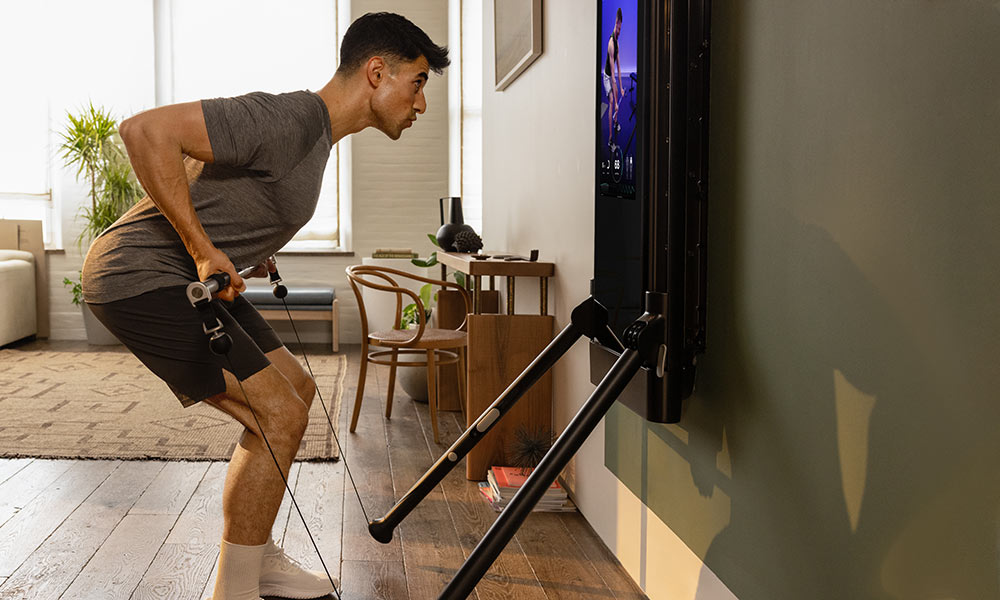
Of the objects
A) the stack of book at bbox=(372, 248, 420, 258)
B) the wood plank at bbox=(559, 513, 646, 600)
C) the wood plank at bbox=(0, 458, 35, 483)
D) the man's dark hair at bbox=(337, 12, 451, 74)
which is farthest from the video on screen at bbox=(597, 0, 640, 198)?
the stack of book at bbox=(372, 248, 420, 258)

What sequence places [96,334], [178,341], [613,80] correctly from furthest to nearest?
[96,334]
[613,80]
[178,341]

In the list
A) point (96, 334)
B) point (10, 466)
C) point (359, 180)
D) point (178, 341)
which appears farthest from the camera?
point (359, 180)

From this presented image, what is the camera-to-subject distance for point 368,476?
11.1 feet

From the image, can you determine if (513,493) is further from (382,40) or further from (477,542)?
(382,40)

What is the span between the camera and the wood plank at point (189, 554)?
229 centimetres

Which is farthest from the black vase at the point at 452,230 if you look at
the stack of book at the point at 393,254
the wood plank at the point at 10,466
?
the stack of book at the point at 393,254

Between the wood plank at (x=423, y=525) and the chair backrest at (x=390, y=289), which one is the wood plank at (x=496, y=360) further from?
the chair backrest at (x=390, y=289)

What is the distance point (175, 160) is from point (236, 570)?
92 cm

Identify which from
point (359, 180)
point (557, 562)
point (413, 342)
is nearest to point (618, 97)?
point (557, 562)

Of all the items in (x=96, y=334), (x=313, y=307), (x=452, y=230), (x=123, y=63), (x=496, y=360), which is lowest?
(x=96, y=334)

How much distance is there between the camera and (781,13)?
150 cm

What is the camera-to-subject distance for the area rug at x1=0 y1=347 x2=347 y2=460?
372 centimetres

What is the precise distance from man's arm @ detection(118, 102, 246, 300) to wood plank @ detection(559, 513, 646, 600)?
47.9 inches

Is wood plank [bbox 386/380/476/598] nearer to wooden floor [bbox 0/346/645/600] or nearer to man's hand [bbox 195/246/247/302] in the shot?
wooden floor [bbox 0/346/645/600]
